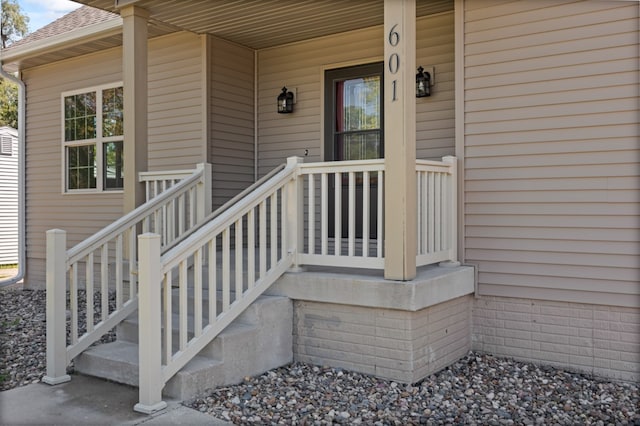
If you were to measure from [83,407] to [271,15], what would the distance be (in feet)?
12.7

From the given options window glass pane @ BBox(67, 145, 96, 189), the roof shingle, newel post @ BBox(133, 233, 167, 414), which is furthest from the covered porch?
window glass pane @ BBox(67, 145, 96, 189)

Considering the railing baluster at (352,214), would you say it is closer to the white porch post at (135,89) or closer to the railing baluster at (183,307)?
the railing baluster at (183,307)

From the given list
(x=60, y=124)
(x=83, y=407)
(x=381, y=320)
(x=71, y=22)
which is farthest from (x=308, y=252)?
(x=71, y=22)

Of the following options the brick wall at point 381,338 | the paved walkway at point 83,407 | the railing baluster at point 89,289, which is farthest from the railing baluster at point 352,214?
the railing baluster at point 89,289

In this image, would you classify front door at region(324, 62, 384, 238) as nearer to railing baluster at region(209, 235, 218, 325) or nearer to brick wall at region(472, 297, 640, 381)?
brick wall at region(472, 297, 640, 381)

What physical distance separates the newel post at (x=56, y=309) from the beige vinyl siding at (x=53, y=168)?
3.51 meters

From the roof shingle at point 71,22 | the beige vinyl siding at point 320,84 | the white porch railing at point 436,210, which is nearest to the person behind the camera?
the white porch railing at point 436,210

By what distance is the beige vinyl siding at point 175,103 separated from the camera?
6.44m

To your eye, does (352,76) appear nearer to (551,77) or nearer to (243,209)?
(551,77)

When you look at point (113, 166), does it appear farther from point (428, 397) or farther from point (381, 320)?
point (428, 397)

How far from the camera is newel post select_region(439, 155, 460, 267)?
461 cm

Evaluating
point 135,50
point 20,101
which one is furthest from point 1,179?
point 135,50

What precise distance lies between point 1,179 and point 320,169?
12823 millimetres

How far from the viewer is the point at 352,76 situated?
19.5ft
